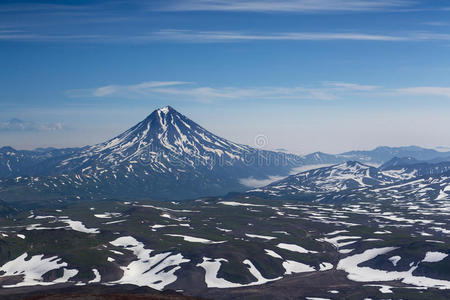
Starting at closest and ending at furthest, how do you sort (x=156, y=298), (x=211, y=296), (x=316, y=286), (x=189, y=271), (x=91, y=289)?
(x=156, y=298) → (x=91, y=289) → (x=211, y=296) → (x=316, y=286) → (x=189, y=271)

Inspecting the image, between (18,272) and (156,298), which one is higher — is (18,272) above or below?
below

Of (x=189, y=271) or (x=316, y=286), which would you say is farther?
(x=189, y=271)

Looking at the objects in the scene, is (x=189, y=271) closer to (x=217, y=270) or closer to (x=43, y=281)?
(x=217, y=270)

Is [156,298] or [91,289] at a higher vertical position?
[156,298]

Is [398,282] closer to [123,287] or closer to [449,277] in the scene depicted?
[449,277]

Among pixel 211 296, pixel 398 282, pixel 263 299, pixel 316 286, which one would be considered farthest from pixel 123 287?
pixel 398 282

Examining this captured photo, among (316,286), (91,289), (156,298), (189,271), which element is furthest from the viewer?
(189,271)

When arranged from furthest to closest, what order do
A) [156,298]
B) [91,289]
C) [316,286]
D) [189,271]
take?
[189,271] → [316,286] → [91,289] → [156,298]

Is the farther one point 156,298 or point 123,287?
point 123,287

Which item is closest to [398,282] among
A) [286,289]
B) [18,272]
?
[286,289]
